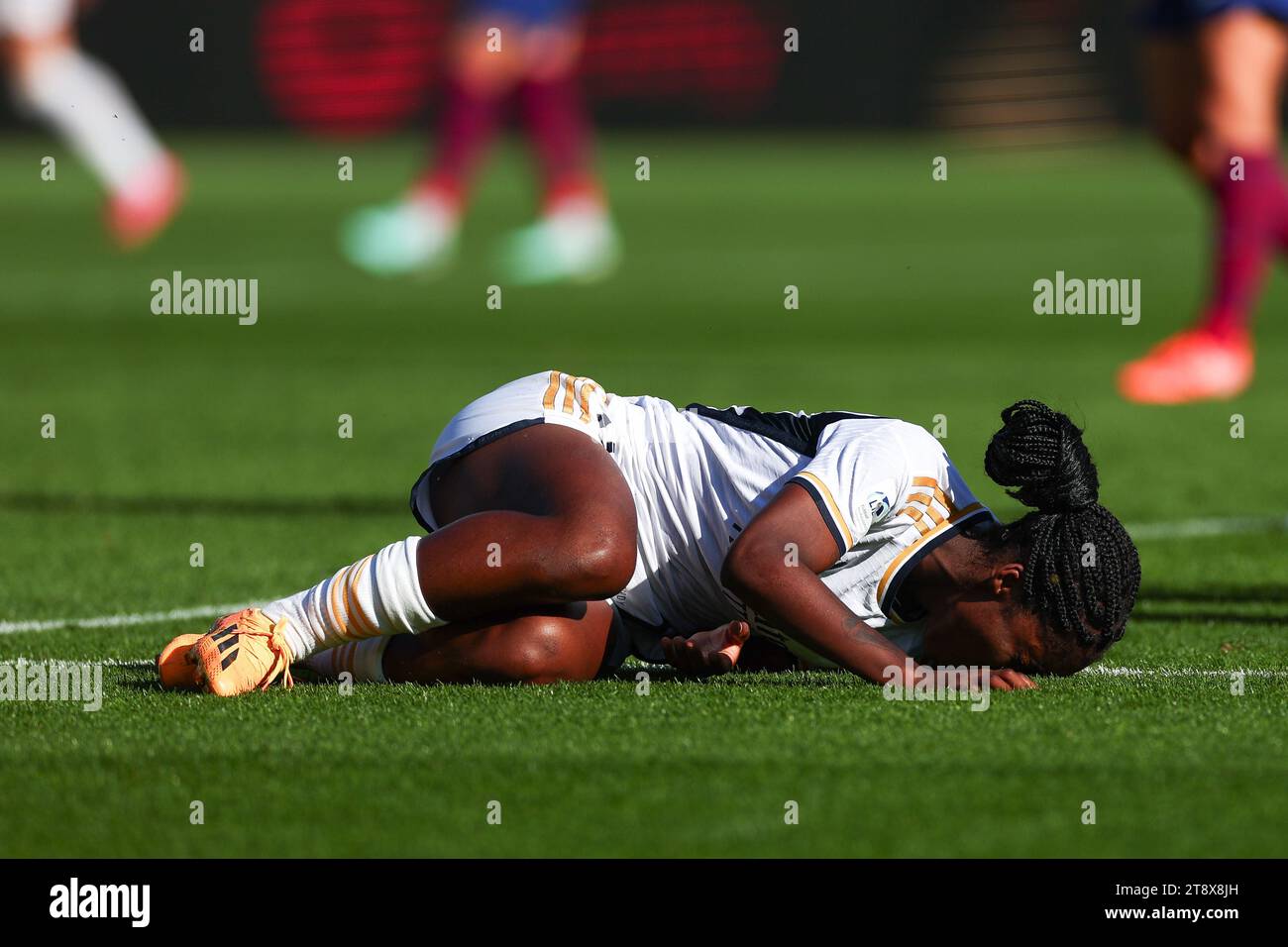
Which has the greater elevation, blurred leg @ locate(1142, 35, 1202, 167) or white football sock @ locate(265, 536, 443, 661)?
blurred leg @ locate(1142, 35, 1202, 167)

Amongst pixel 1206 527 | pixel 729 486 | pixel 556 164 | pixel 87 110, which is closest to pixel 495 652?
pixel 729 486

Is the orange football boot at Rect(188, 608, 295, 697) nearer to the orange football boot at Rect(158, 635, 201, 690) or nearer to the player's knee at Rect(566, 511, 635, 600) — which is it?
the orange football boot at Rect(158, 635, 201, 690)

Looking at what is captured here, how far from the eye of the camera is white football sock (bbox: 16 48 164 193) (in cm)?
1844

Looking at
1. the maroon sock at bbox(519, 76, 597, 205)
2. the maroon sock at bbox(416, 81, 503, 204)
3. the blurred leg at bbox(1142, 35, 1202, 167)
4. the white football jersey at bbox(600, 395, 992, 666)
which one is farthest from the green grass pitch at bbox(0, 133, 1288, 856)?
the blurred leg at bbox(1142, 35, 1202, 167)

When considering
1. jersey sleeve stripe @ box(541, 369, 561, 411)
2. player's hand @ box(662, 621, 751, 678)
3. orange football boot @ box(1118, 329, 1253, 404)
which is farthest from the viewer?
orange football boot @ box(1118, 329, 1253, 404)

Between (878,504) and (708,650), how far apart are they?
0.57 m

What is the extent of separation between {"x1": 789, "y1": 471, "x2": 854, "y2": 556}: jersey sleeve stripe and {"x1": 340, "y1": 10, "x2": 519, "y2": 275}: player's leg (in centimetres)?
1403

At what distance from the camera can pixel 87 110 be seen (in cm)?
1833

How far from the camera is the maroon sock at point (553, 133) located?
59.9 ft

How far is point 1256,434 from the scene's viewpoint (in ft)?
30.9

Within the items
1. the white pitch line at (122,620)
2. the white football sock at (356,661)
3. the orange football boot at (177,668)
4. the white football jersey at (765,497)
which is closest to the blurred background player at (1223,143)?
the white football jersey at (765,497)

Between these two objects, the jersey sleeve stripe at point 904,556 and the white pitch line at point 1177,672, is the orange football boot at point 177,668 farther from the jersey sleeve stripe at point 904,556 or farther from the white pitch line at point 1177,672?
the white pitch line at point 1177,672
